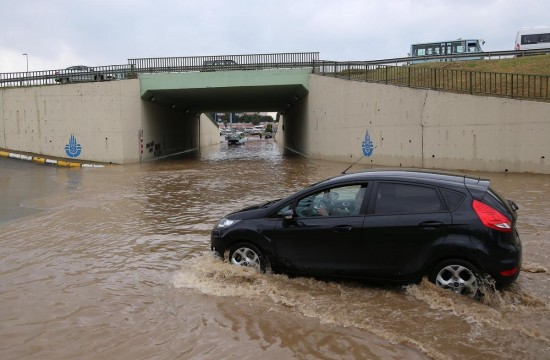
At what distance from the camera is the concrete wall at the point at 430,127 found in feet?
57.0

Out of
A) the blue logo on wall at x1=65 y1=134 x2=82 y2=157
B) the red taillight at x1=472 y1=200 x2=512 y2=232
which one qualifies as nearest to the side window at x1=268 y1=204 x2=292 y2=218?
the red taillight at x1=472 y1=200 x2=512 y2=232

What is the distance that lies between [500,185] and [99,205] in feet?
39.4

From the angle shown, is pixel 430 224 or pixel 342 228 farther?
pixel 342 228

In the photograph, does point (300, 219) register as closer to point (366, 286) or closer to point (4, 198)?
point (366, 286)

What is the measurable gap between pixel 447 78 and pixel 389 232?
56.0 feet

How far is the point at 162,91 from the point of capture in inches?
1092

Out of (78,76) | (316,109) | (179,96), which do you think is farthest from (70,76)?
(316,109)

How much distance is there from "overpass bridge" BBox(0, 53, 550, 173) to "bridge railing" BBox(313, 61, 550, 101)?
64mm

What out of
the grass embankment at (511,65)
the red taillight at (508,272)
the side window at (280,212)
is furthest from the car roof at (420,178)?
the grass embankment at (511,65)

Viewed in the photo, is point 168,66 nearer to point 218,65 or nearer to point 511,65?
point 218,65

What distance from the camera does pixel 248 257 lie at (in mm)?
5957

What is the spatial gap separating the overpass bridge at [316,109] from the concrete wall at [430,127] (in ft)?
0.13

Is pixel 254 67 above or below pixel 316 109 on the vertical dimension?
above

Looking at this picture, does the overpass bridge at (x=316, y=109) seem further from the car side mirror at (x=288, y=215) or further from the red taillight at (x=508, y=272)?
the car side mirror at (x=288, y=215)
